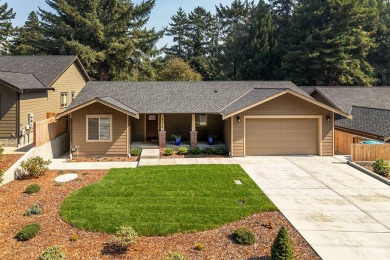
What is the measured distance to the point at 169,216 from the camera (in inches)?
350

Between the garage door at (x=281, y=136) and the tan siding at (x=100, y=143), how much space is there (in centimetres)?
722

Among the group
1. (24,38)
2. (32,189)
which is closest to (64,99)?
(32,189)

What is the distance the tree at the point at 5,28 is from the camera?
45781 millimetres

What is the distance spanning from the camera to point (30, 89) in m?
16.2

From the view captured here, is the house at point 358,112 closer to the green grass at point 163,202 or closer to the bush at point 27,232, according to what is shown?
the green grass at point 163,202

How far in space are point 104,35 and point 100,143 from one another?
21.8m

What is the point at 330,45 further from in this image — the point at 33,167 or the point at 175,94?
the point at 33,167

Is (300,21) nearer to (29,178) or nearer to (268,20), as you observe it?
(268,20)

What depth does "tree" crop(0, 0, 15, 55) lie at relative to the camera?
45781 mm

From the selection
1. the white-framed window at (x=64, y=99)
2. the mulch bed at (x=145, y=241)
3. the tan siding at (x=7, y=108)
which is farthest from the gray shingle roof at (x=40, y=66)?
the mulch bed at (x=145, y=241)

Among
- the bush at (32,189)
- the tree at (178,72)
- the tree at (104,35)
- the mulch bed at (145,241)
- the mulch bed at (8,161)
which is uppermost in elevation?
the tree at (104,35)

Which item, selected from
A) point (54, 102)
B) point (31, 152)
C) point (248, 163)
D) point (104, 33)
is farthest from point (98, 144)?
point (104, 33)

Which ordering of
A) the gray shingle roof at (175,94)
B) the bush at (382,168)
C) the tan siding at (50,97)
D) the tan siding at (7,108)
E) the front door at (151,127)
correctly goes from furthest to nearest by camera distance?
the front door at (151,127) < the gray shingle roof at (175,94) < the tan siding at (50,97) < the tan siding at (7,108) < the bush at (382,168)

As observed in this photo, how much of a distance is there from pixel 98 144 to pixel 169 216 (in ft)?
31.5
